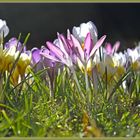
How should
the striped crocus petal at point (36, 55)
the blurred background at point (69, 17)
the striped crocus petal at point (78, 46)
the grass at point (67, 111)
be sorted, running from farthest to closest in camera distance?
1. the blurred background at point (69, 17)
2. the striped crocus petal at point (36, 55)
3. the striped crocus petal at point (78, 46)
4. the grass at point (67, 111)

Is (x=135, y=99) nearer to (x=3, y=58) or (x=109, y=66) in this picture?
(x=109, y=66)

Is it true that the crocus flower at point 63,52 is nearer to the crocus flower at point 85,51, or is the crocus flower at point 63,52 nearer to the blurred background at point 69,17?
the crocus flower at point 85,51

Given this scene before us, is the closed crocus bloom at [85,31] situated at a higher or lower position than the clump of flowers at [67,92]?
higher

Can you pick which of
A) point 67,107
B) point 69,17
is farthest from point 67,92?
point 69,17

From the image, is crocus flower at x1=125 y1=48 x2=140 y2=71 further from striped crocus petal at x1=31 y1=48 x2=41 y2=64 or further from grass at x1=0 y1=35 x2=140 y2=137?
striped crocus petal at x1=31 y1=48 x2=41 y2=64

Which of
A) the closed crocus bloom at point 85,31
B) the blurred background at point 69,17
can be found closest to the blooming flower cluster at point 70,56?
the closed crocus bloom at point 85,31

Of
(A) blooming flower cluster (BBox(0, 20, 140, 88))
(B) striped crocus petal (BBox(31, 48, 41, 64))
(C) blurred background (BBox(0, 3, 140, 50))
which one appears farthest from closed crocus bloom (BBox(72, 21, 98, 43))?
(C) blurred background (BBox(0, 3, 140, 50))
